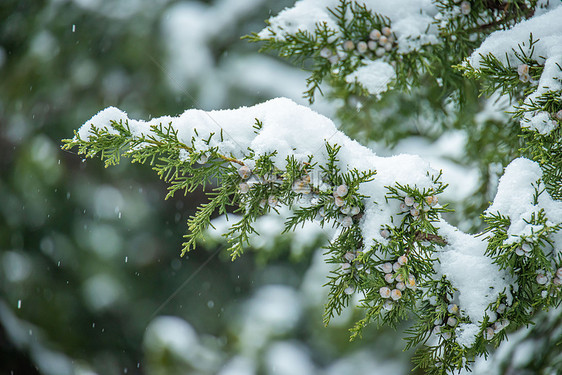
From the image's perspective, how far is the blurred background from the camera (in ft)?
11.1

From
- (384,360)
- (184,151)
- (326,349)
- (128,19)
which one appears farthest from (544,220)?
(128,19)

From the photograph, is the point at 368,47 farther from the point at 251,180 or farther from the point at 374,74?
the point at 251,180

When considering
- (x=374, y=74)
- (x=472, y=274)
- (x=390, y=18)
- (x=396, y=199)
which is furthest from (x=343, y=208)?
(x=390, y=18)

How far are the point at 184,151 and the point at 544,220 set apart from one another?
2.40 feet

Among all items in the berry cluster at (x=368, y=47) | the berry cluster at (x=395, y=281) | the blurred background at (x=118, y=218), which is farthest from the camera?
the blurred background at (x=118, y=218)

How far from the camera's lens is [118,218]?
3627mm

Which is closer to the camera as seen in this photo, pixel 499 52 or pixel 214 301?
pixel 499 52

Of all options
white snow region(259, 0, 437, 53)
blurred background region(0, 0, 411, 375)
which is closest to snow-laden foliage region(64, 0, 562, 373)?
white snow region(259, 0, 437, 53)

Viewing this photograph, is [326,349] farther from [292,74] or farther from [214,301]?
[292,74]

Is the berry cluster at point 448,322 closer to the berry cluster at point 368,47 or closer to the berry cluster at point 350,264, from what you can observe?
the berry cluster at point 350,264

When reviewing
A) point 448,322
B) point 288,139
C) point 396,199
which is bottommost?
point 448,322

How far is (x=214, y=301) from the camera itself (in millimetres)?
3885

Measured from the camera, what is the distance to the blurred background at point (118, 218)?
11.1 feet

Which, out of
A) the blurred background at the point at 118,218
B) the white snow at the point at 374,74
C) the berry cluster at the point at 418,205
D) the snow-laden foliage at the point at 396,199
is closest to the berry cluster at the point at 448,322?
the snow-laden foliage at the point at 396,199
